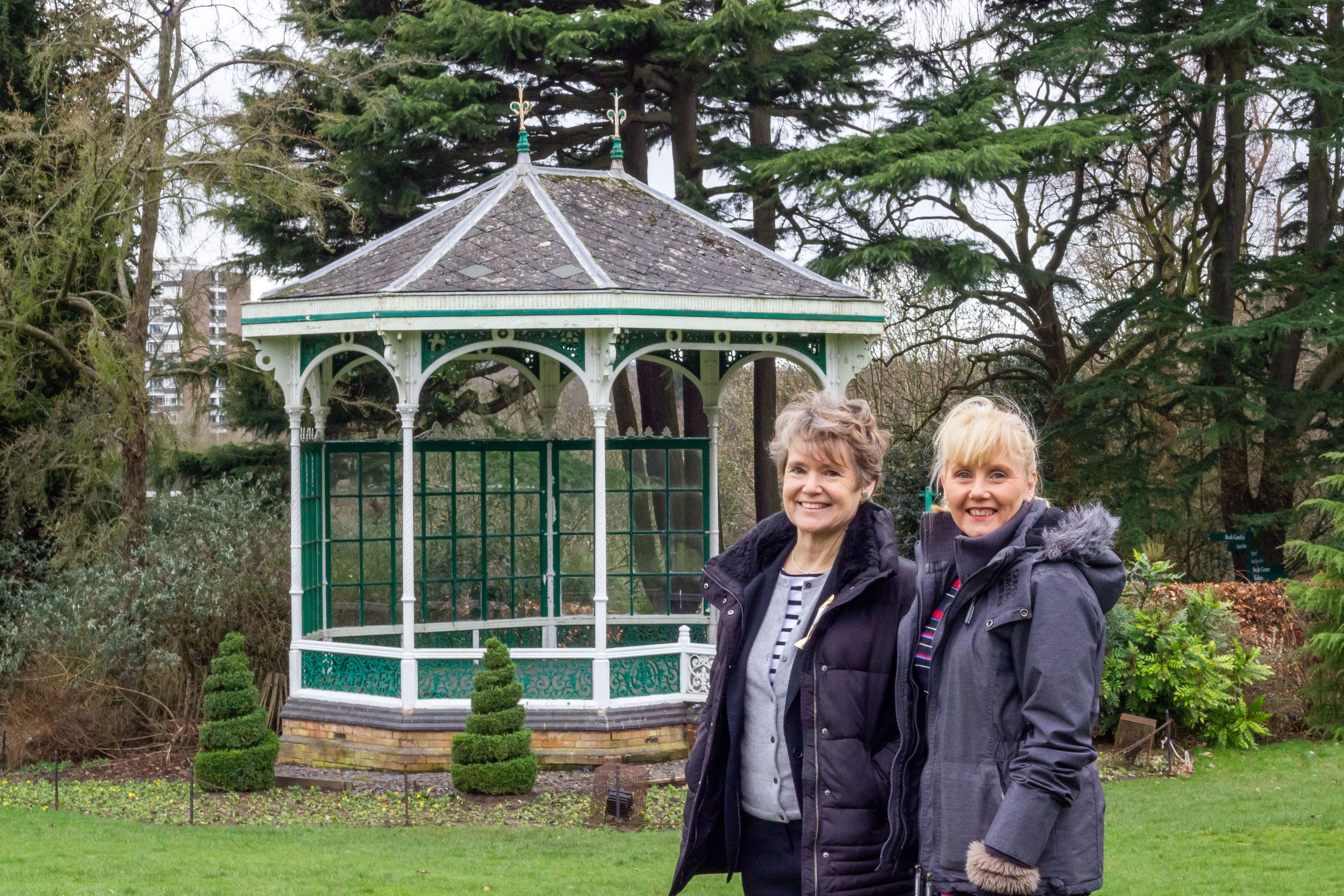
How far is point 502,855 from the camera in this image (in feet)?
25.2

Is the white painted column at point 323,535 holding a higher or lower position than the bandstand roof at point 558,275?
lower

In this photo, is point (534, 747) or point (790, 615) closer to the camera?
point (790, 615)

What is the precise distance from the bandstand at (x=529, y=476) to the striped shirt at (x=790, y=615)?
617cm

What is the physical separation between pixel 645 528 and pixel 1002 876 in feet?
30.8

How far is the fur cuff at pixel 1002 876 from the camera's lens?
2.71m

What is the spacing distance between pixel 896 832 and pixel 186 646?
10.5 meters

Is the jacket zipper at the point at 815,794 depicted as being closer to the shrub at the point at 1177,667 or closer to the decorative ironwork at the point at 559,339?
the decorative ironwork at the point at 559,339

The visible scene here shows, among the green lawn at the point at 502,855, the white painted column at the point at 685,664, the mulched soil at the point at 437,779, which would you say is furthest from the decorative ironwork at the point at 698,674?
the green lawn at the point at 502,855

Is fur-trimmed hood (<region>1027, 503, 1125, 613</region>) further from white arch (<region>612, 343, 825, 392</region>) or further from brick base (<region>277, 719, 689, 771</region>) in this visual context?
brick base (<region>277, 719, 689, 771</region>)

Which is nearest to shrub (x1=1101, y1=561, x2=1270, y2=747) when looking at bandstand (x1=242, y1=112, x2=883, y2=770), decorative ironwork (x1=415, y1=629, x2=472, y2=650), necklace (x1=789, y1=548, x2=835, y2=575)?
bandstand (x1=242, y1=112, x2=883, y2=770)

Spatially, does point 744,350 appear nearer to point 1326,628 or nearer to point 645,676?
point 645,676

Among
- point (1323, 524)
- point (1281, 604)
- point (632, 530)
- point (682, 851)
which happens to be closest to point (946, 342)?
point (1323, 524)

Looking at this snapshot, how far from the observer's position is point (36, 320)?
44.7 feet

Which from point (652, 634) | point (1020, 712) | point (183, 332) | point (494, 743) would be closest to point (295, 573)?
point (494, 743)
